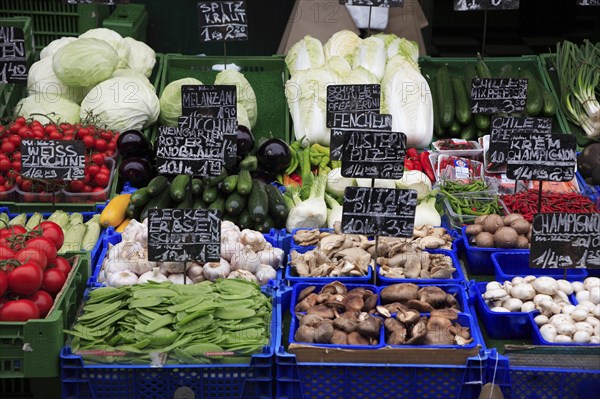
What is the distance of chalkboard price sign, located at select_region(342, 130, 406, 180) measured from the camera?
13.5ft

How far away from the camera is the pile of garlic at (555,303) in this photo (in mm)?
3600

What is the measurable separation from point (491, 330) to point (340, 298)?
2.31 feet

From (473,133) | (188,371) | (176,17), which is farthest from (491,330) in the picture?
(176,17)

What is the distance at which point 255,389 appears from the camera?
3.52 metres

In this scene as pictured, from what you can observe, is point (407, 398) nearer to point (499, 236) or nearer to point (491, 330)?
point (491, 330)

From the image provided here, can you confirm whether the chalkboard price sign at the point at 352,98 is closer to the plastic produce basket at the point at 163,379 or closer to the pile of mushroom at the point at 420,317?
the pile of mushroom at the point at 420,317

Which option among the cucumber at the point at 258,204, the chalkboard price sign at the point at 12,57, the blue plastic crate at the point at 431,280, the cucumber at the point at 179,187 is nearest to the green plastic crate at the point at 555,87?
the blue plastic crate at the point at 431,280

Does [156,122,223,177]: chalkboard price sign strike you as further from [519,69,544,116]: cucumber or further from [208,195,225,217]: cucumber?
[519,69,544,116]: cucumber

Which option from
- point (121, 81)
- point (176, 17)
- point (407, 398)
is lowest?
point (407, 398)

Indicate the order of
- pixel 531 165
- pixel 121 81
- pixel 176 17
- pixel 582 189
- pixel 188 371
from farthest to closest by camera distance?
pixel 176 17 → pixel 121 81 → pixel 582 189 → pixel 531 165 → pixel 188 371

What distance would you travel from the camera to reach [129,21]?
692 cm

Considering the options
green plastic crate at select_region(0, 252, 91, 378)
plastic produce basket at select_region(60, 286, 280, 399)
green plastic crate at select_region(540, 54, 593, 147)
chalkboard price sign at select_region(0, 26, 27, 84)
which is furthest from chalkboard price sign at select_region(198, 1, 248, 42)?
plastic produce basket at select_region(60, 286, 280, 399)

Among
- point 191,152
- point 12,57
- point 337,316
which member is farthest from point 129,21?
point 337,316

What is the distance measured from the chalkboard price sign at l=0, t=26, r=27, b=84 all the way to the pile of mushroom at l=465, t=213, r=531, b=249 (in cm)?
284
